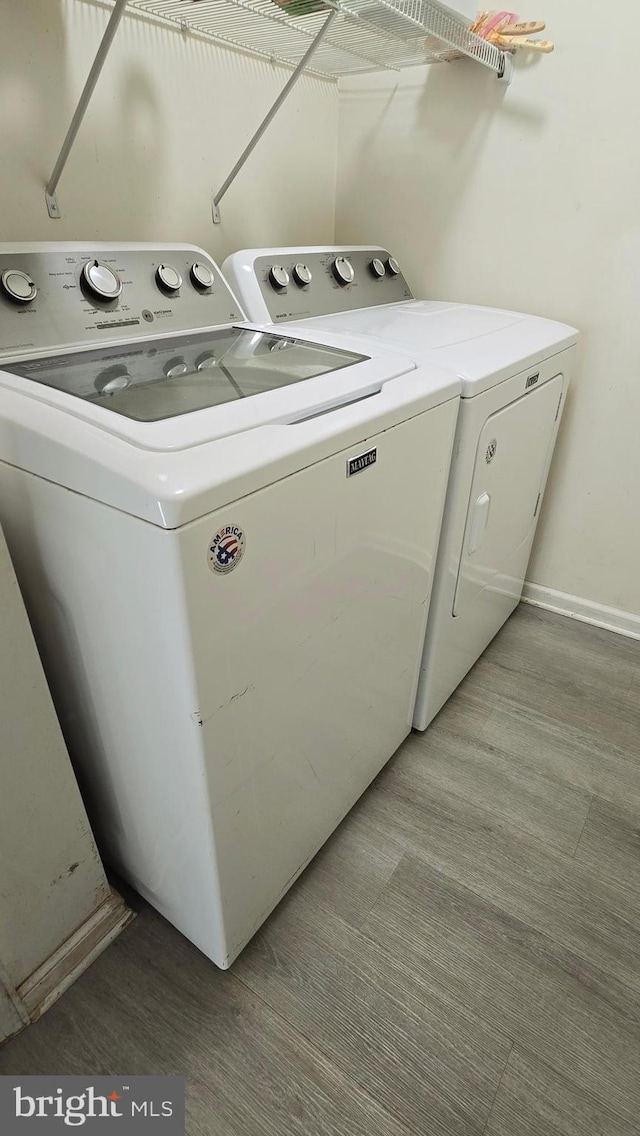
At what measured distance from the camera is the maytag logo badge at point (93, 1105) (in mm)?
A: 918

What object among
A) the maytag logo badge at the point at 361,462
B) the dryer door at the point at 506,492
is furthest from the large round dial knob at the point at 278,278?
the maytag logo badge at the point at 361,462

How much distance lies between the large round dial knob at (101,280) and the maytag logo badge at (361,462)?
643 millimetres

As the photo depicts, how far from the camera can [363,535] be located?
100 centimetres

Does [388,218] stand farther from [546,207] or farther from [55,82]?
[55,82]

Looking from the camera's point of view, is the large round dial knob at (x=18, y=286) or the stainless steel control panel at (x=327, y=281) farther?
the stainless steel control panel at (x=327, y=281)

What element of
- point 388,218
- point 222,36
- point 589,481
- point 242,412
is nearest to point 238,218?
point 222,36

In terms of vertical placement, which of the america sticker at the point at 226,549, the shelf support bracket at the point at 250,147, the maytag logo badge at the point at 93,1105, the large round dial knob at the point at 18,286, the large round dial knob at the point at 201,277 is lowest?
the maytag logo badge at the point at 93,1105

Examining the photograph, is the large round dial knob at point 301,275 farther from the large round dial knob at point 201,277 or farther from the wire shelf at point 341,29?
the wire shelf at point 341,29

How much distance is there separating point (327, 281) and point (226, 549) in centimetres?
123

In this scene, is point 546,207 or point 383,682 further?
point 546,207

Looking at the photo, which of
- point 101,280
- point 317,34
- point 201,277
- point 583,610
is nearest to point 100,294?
point 101,280

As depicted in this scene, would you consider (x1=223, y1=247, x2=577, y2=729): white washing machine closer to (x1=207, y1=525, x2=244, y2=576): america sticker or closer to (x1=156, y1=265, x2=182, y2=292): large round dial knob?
(x1=156, y1=265, x2=182, y2=292): large round dial knob

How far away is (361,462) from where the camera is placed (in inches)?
35.6

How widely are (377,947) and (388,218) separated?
207cm
